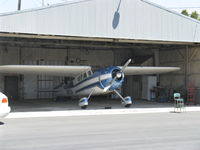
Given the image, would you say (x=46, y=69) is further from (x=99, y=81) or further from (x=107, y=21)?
(x=107, y=21)

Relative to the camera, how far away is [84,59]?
101ft

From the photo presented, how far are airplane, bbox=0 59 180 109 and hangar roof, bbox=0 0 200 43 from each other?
6.75 feet

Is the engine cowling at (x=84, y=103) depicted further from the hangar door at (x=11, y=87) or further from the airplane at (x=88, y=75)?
the hangar door at (x=11, y=87)

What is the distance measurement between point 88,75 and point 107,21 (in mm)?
4732

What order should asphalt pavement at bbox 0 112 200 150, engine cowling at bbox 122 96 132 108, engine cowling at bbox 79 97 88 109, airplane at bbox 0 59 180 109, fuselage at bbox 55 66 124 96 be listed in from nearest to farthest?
asphalt pavement at bbox 0 112 200 150
engine cowling at bbox 79 97 88 109
airplane at bbox 0 59 180 109
fuselage at bbox 55 66 124 96
engine cowling at bbox 122 96 132 108

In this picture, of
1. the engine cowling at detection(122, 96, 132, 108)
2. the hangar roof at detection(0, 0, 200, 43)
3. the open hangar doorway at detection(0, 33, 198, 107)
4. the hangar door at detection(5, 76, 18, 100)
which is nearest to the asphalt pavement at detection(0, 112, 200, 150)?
the hangar roof at detection(0, 0, 200, 43)

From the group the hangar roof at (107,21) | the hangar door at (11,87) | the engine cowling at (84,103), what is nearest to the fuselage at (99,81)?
the engine cowling at (84,103)

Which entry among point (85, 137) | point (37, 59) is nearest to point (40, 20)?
point (85, 137)

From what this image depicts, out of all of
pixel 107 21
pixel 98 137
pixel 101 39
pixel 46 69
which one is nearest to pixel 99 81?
pixel 101 39

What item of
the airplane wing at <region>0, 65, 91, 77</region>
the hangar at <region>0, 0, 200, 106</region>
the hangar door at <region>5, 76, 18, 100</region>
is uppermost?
the hangar at <region>0, 0, 200, 106</region>

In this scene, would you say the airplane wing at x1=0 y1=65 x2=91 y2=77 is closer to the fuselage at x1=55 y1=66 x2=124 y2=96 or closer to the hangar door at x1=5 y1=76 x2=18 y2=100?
the fuselage at x1=55 y1=66 x2=124 y2=96

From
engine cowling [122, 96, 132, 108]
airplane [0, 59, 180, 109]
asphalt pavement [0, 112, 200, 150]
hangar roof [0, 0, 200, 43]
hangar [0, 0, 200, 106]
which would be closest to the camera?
asphalt pavement [0, 112, 200, 150]

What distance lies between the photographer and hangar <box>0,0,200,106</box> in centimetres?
1772

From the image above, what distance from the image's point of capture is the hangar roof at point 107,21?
1712 centimetres
